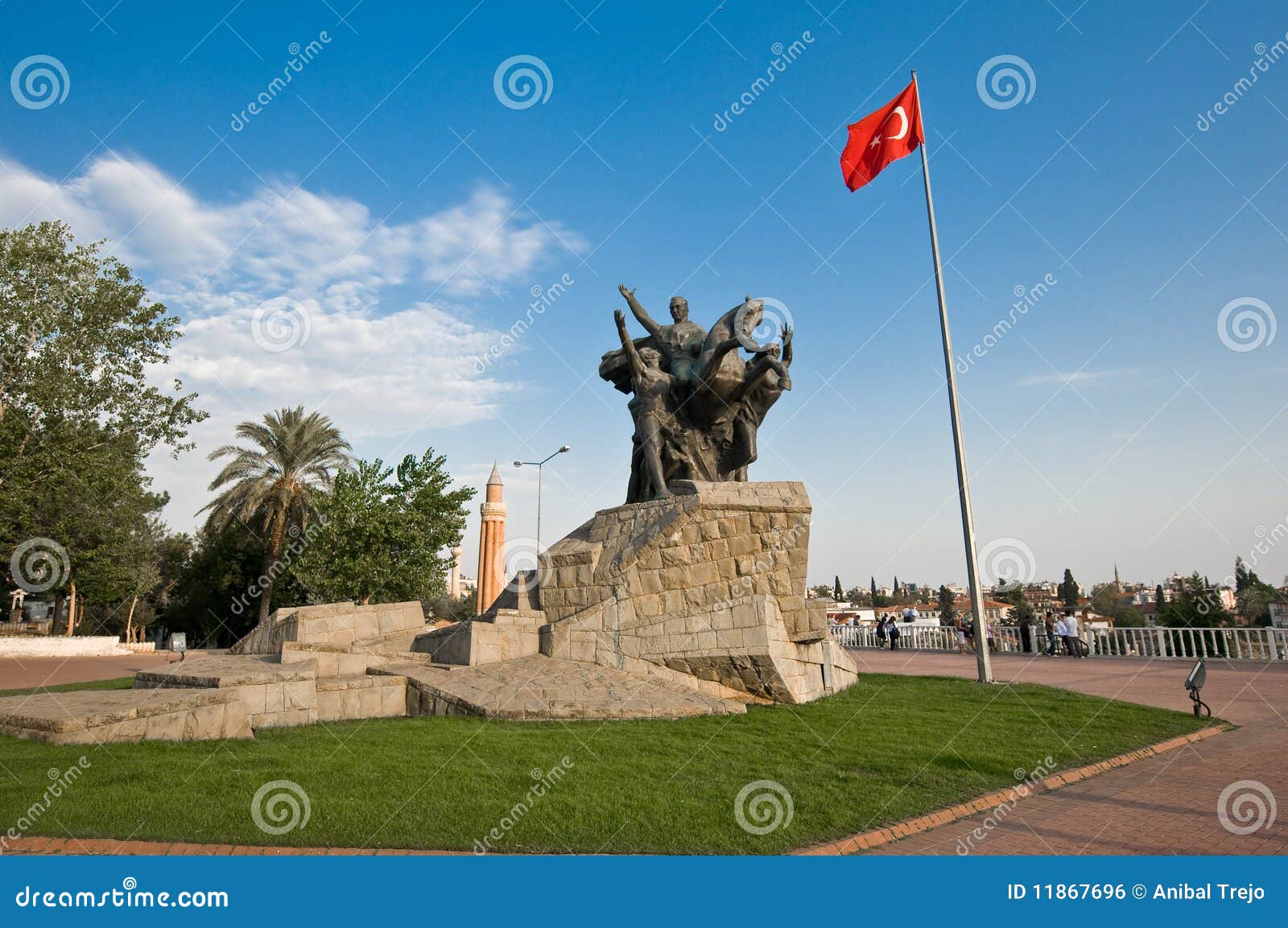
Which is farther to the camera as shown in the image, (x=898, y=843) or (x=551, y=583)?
(x=551, y=583)

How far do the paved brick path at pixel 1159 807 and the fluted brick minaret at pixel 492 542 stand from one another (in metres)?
36.4

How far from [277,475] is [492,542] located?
18261 millimetres

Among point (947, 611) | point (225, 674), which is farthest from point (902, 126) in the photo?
point (947, 611)

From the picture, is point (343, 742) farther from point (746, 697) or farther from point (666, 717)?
point (746, 697)

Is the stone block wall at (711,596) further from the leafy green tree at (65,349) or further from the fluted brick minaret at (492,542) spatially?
the fluted brick minaret at (492,542)

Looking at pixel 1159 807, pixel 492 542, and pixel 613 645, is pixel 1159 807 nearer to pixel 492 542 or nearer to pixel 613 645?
pixel 613 645

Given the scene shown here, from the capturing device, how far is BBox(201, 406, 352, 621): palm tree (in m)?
29.4

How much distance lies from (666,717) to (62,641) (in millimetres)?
29176

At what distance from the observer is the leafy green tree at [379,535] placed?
2673 centimetres

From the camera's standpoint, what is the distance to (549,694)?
35.2 feet

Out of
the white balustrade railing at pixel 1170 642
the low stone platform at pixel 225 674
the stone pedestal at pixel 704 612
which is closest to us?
the low stone platform at pixel 225 674

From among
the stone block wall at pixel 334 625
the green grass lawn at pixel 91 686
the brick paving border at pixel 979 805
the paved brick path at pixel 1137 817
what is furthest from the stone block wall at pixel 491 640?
the brick paving border at pixel 979 805

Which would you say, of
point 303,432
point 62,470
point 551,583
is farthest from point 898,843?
point 303,432

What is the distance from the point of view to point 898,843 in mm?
5730
